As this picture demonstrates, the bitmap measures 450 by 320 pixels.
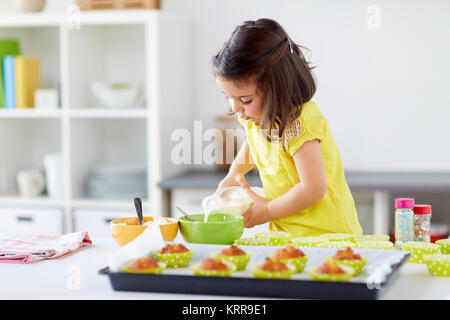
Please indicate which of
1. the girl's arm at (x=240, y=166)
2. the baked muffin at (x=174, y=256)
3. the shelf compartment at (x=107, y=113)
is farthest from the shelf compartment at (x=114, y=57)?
the baked muffin at (x=174, y=256)

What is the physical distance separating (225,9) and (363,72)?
2.33 ft

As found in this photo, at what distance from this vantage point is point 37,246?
1.39 m

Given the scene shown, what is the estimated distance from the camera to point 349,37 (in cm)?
288

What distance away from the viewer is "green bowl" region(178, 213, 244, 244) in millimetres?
1318

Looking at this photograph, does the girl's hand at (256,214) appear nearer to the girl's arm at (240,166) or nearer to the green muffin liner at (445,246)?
the girl's arm at (240,166)

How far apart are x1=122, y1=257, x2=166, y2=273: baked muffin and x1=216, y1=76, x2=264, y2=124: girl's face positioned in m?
0.60

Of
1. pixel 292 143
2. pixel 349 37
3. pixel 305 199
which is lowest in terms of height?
pixel 305 199

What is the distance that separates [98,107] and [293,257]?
2.13 m

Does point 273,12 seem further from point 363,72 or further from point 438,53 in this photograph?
point 438,53

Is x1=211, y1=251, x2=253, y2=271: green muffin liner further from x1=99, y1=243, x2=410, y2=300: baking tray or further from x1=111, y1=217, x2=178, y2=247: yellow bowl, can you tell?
x1=111, y1=217, x2=178, y2=247: yellow bowl

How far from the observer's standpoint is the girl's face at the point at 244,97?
1542 mm

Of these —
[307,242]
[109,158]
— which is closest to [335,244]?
[307,242]
